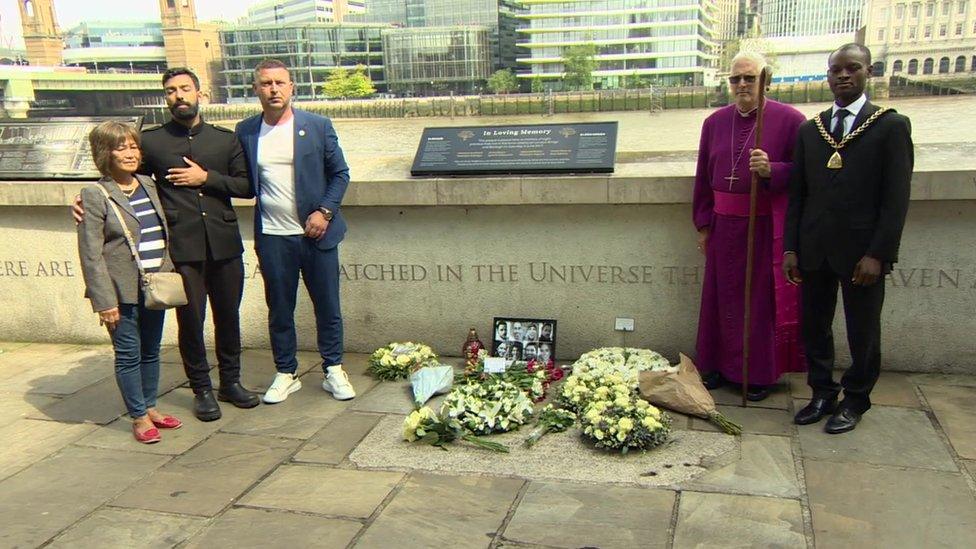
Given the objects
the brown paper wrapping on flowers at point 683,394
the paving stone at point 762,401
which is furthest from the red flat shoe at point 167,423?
the paving stone at point 762,401

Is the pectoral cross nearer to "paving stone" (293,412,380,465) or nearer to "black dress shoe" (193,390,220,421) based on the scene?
"paving stone" (293,412,380,465)

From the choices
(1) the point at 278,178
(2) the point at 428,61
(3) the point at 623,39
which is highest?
(3) the point at 623,39

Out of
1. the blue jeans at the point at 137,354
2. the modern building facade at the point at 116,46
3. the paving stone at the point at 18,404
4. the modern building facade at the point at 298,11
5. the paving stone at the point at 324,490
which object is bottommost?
the paving stone at the point at 18,404

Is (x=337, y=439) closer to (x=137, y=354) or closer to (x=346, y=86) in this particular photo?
(x=137, y=354)

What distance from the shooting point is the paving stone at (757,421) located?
145 inches

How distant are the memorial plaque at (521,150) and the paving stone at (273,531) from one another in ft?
8.72

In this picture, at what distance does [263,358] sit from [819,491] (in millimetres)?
3725

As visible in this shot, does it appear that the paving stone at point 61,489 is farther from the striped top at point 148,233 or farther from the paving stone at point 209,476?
the striped top at point 148,233

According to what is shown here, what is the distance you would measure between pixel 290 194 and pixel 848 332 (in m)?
2.95

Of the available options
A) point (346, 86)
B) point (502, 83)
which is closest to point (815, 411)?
point (502, 83)

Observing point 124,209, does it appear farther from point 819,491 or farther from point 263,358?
point 819,491

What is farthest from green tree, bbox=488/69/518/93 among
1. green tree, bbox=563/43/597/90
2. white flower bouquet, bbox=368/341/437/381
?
white flower bouquet, bbox=368/341/437/381

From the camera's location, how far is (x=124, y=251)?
138 inches

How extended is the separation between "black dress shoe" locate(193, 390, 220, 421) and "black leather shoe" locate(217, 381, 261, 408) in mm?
123
